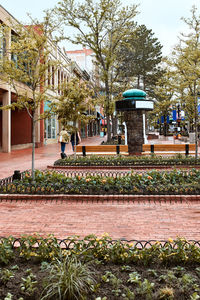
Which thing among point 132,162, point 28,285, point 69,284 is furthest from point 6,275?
point 132,162

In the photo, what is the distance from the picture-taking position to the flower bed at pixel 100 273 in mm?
2934

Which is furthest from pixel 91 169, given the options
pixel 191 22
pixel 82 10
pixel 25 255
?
pixel 82 10

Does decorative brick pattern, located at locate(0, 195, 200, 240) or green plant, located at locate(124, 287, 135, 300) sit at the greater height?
green plant, located at locate(124, 287, 135, 300)

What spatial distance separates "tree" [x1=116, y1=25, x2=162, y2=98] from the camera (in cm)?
4662

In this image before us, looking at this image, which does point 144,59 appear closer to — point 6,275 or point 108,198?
point 108,198

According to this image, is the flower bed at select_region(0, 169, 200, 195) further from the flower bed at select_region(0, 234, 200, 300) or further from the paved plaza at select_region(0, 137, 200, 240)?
the flower bed at select_region(0, 234, 200, 300)

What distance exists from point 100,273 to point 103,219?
96.6 inches

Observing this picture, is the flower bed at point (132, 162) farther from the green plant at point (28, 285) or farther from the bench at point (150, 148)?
the green plant at point (28, 285)

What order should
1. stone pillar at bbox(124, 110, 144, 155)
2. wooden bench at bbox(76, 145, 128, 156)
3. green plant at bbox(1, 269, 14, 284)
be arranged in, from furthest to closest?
stone pillar at bbox(124, 110, 144, 155) < wooden bench at bbox(76, 145, 128, 156) < green plant at bbox(1, 269, 14, 284)

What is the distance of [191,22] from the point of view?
12820mm

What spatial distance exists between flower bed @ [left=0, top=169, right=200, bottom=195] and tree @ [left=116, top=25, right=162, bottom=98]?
3988cm

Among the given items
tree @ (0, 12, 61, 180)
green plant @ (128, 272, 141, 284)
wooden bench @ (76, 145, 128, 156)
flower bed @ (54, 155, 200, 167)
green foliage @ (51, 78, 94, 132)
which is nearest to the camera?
green plant @ (128, 272, 141, 284)

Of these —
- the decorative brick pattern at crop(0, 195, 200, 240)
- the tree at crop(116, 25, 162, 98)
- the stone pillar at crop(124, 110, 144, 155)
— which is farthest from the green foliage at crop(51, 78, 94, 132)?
the tree at crop(116, 25, 162, 98)

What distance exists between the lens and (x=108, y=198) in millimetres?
7246
